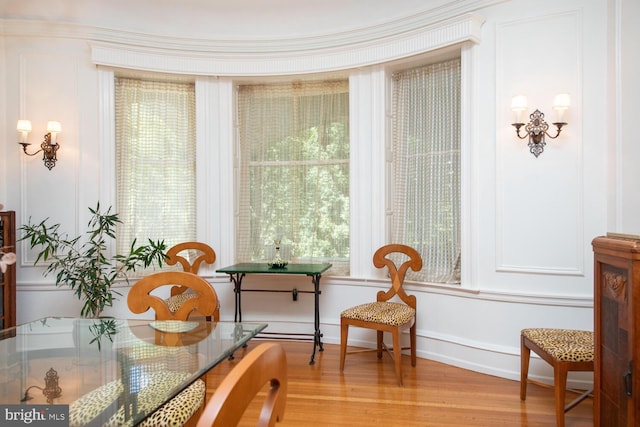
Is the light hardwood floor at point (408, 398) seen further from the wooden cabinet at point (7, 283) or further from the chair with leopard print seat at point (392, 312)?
the wooden cabinet at point (7, 283)

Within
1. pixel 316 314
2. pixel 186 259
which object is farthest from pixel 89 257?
pixel 316 314

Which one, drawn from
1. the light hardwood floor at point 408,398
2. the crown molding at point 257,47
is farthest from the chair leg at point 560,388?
the crown molding at point 257,47

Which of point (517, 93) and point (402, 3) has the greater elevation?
point (402, 3)

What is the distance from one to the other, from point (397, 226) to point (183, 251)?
7.15ft

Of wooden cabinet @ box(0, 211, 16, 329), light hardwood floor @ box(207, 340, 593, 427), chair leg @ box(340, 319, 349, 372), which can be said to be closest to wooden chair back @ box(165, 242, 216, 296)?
light hardwood floor @ box(207, 340, 593, 427)

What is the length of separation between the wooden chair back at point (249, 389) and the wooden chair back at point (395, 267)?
3.00 m

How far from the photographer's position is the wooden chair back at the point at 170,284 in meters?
2.13

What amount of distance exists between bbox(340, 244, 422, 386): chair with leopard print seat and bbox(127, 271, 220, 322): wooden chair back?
1562 mm

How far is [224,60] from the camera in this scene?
4387mm

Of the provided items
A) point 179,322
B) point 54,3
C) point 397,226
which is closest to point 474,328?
point 397,226

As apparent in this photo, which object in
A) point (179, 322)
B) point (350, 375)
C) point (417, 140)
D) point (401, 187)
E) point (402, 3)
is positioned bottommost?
point (350, 375)

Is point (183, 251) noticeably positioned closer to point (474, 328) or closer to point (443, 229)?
point (443, 229)

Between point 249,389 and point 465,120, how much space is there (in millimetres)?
3305

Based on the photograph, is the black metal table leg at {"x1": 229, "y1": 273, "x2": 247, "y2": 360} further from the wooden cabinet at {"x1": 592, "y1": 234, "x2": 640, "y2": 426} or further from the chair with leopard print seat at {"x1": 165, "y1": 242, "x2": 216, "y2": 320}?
the wooden cabinet at {"x1": 592, "y1": 234, "x2": 640, "y2": 426}
